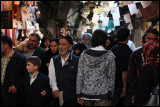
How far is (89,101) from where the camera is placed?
14.1 ft

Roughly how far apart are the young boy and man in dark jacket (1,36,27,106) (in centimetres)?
12

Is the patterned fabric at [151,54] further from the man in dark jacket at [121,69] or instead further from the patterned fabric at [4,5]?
the patterned fabric at [4,5]

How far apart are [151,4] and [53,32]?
735 cm

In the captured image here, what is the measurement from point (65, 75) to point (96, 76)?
0.75 meters

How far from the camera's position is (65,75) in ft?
15.6

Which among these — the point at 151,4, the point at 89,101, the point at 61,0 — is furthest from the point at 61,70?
the point at 61,0

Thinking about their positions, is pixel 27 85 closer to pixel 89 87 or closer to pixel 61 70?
pixel 61 70

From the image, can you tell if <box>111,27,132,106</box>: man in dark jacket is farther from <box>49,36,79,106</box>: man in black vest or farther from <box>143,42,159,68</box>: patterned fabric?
<box>143,42,159,68</box>: patterned fabric

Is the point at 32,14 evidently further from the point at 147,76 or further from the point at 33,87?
the point at 147,76

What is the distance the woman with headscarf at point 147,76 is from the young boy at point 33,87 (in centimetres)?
183

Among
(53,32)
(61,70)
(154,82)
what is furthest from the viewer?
(53,32)

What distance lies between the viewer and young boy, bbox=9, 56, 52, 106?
4.86m

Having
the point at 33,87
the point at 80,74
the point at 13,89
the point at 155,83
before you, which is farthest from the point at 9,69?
the point at 155,83

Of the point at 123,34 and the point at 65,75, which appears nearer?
the point at 65,75
